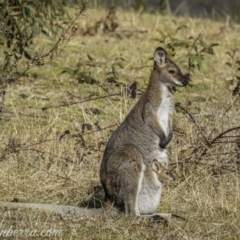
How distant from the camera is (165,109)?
7703 mm

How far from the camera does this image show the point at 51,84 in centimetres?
1152

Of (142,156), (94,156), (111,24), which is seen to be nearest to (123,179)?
(142,156)

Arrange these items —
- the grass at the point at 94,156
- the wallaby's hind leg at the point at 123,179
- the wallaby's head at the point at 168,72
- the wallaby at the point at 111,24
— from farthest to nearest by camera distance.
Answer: the wallaby at the point at 111,24
the wallaby's head at the point at 168,72
the wallaby's hind leg at the point at 123,179
the grass at the point at 94,156

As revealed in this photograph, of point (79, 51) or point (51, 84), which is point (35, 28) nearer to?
point (51, 84)

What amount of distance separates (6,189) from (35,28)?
3.49 metres

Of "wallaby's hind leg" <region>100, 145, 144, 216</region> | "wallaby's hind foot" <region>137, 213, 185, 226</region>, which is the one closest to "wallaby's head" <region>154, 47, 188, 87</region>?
"wallaby's hind leg" <region>100, 145, 144, 216</region>

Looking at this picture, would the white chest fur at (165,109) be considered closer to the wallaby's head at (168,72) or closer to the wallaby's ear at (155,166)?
the wallaby's head at (168,72)

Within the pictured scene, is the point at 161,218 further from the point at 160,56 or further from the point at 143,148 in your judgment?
the point at 160,56

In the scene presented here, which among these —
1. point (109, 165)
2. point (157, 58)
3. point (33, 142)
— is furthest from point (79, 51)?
point (109, 165)

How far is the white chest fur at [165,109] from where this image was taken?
762cm

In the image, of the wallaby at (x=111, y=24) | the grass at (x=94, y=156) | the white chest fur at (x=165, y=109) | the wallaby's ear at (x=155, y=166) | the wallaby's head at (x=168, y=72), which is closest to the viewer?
the grass at (x=94, y=156)

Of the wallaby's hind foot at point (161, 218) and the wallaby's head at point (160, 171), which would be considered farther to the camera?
the wallaby's head at point (160, 171)

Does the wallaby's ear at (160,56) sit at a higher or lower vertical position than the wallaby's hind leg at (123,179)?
higher

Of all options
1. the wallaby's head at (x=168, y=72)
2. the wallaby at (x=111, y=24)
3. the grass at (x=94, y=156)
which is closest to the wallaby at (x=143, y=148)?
the wallaby's head at (x=168, y=72)
